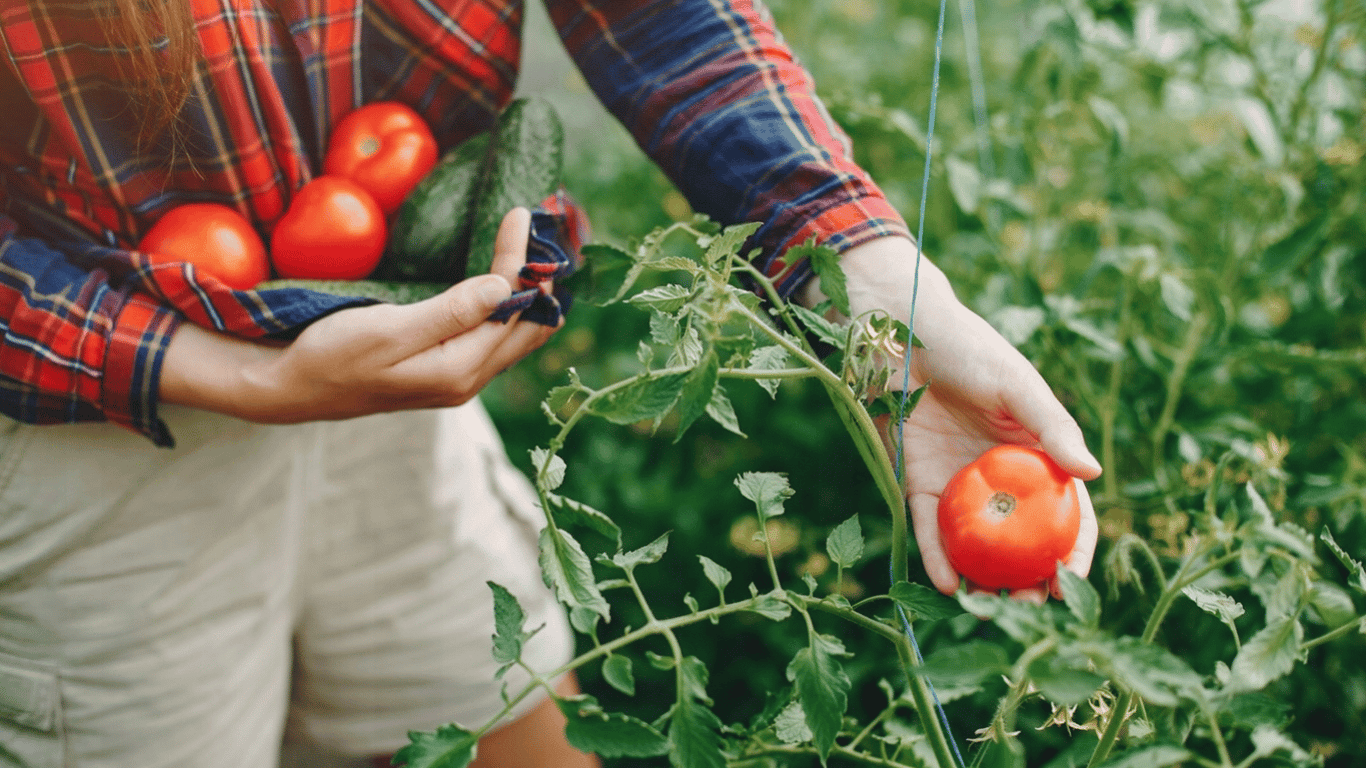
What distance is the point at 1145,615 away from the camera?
113 centimetres

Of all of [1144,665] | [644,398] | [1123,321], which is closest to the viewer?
[1144,665]

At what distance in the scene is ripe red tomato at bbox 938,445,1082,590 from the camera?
0.69m

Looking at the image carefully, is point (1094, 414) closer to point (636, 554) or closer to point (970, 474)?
point (970, 474)

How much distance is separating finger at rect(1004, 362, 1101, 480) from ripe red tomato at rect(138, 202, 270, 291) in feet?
2.47

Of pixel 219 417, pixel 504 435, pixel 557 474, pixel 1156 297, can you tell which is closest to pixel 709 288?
pixel 557 474

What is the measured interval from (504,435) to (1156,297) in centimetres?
128

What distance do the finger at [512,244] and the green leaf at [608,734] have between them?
17.1 inches

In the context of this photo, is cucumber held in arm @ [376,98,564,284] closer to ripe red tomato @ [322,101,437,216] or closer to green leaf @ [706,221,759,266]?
ripe red tomato @ [322,101,437,216]

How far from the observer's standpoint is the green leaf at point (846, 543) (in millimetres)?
698

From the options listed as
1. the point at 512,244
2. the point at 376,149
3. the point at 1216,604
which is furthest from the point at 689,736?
the point at 376,149

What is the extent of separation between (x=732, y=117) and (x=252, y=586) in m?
0.78

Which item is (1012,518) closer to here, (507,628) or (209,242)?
(507,628)

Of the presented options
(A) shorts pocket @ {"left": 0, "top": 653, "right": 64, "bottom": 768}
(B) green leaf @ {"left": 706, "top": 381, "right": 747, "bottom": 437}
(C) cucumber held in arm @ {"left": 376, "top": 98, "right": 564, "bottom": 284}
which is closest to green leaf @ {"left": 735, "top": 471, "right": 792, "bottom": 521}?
(B) green leaf @ {"left": 706, "top": 381, "right": 747, "bottom": 437}

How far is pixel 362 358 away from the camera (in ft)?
2.86
